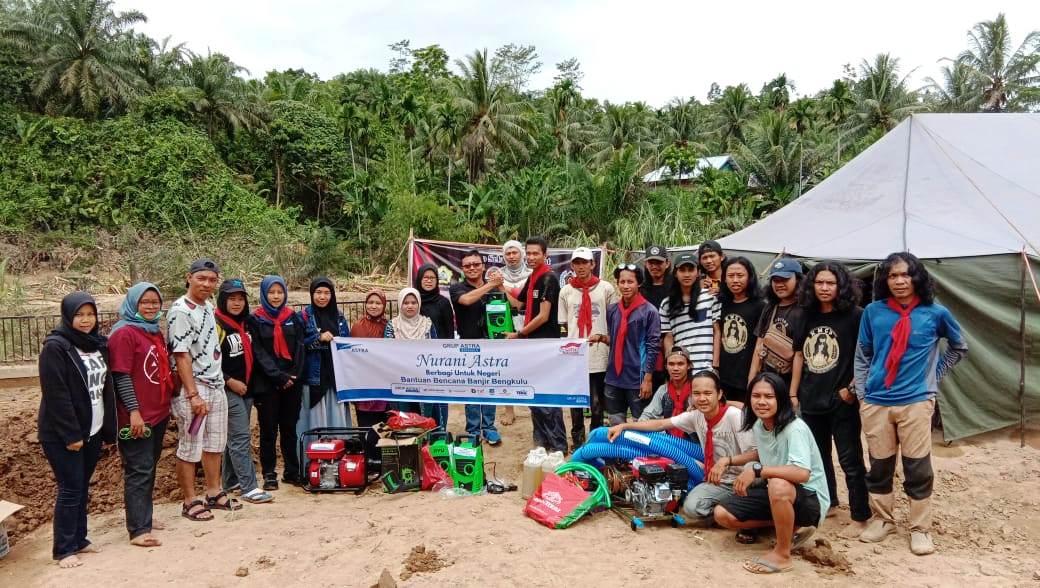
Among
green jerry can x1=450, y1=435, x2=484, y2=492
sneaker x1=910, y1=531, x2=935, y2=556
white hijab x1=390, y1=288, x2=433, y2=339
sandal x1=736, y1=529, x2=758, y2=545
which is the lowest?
sneaker x1=910, y1=531, x2=935, y2=556

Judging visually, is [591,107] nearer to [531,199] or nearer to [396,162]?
[396,162]

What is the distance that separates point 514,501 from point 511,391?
3.40 ft

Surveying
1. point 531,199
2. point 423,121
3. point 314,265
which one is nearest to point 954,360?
point 314,265

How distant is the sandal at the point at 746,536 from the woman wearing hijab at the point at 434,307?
2792mm

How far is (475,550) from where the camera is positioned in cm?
400

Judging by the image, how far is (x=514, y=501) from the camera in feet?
15.9

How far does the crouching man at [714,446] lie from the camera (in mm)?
4148

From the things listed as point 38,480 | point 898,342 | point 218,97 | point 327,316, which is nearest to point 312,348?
point 327,316

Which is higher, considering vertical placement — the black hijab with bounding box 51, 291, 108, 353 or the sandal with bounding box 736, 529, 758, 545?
the black hijab with bounding box 51, 291, 108, 353

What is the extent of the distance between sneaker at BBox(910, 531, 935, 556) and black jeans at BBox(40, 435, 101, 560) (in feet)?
16.5

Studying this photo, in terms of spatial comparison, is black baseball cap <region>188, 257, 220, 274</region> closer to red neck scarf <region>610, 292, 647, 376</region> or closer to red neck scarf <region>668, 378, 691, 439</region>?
red neck scarf <region>610, 292, 647, 376</region>

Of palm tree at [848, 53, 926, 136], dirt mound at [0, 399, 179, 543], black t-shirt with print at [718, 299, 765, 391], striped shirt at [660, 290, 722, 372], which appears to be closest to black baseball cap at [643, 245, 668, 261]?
striped shirt at [660, 290, 722, 372]

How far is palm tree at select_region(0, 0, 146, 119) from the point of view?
74.4 ft

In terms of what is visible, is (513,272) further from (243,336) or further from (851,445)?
(851,445)
